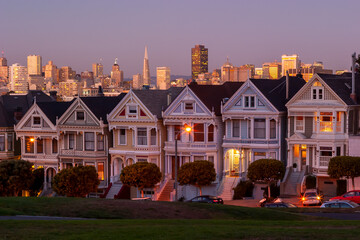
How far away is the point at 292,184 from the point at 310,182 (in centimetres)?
146

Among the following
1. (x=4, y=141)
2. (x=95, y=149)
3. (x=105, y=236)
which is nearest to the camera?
(x=105, y=236)

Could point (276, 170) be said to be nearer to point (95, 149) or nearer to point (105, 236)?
point (95, 149)

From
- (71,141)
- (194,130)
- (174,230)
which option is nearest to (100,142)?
(71,141)

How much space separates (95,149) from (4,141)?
10.4 m

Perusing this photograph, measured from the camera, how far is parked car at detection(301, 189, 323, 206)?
51750 millimetres

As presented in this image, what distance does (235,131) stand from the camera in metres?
62.1

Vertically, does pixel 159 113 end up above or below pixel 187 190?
above

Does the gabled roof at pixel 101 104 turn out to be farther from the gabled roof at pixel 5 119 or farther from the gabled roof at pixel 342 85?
the gabled roof at pixel 342 85

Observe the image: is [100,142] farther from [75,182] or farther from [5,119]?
[5,119]

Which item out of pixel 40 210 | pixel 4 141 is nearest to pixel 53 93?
pixel 4 141

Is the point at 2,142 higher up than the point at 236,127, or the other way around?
the point at 236,127

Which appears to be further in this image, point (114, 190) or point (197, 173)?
point (114, 190)

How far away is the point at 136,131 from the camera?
65188 mm

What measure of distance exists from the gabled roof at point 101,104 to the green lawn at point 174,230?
34629 millimetres
